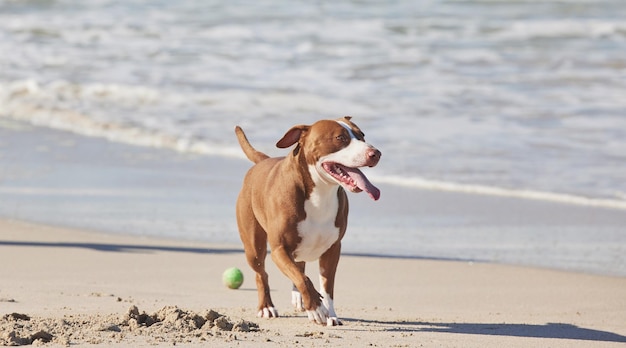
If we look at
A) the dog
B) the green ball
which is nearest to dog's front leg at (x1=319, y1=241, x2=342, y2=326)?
the dog

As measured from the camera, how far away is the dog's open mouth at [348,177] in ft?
17.9

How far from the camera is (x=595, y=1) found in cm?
3044

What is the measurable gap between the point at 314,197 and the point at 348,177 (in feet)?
0.75

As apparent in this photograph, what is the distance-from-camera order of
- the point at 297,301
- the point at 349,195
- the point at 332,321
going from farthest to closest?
the point at 349,195, the point at 297,301, the point at 332,321

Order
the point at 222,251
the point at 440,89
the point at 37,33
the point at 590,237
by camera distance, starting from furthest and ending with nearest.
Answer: the point at 37,33 < the point at 440,89 < the point at 590,237 < the point at 222,251

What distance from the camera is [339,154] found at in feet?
18.0

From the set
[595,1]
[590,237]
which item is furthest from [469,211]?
[595,1]

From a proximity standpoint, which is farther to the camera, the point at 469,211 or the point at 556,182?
the point at 556,182

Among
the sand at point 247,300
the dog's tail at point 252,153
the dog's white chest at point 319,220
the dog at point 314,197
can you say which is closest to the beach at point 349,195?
the sand at point 247,300

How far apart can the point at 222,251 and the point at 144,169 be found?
341cm

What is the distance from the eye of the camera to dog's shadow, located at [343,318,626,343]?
19.4 feet

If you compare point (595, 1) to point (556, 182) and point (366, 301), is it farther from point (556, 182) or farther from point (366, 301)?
point (366, 301)

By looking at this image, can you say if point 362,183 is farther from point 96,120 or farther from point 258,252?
point 96,120

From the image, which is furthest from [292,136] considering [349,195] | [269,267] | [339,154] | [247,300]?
[349,195]
